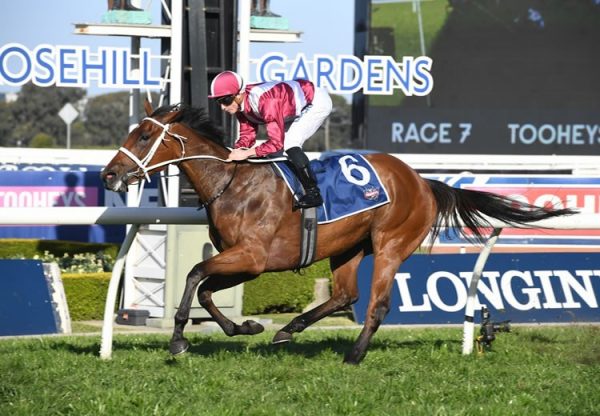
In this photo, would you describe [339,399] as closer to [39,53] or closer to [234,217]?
[234,217]

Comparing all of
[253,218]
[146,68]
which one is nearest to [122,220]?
[253,218]

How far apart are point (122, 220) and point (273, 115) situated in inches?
40.7

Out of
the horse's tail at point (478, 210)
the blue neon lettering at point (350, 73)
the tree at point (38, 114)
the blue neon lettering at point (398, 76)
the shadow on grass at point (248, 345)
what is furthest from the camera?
the tree at point (38, 114)

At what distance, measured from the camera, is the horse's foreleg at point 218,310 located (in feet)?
18.9

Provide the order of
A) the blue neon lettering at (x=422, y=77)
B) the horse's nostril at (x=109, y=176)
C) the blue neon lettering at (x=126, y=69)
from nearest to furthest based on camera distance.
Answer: the horse's nostril at (x=109, y=176) → the blue neon lettering at (x=126, y=69) → the blue neon lettering at (x=422, y=77)

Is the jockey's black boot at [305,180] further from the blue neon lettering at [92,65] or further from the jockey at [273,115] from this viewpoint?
the blue neon lettering at [92,65]

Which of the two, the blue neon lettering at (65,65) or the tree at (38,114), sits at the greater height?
the blue neon lettering at (65,65)

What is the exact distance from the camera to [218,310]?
583cm

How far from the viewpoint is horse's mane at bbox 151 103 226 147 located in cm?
598

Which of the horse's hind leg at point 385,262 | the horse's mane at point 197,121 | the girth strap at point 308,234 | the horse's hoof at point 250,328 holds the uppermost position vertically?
the horse's mane at point 197,121

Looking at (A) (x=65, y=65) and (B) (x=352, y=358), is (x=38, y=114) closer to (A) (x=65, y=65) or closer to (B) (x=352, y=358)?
(A) (x=65, y=65)

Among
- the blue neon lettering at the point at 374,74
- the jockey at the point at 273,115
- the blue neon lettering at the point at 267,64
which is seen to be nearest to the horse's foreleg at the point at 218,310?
the jockey at the point at 273,115

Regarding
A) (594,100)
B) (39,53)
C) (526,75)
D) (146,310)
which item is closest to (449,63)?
(526,75)

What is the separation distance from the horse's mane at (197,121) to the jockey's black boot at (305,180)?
0.45m
